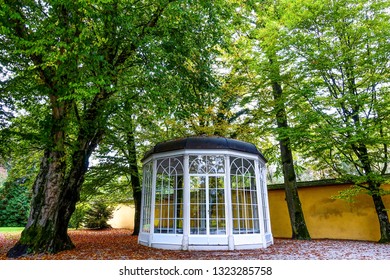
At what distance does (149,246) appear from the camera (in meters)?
7.46

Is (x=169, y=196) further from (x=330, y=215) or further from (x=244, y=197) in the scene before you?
A: (x=330, y=215)

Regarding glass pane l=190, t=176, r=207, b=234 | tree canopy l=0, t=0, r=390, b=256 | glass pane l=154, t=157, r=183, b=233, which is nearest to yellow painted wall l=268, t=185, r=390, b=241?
tree canopy l=0, t=0, r=390, b=256

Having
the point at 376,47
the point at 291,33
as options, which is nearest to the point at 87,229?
the point at 291,33

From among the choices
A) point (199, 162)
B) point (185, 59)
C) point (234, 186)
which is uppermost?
point (185, 59)

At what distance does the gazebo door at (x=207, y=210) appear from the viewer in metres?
6.98

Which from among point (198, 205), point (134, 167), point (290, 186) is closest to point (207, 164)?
point (198, 205)

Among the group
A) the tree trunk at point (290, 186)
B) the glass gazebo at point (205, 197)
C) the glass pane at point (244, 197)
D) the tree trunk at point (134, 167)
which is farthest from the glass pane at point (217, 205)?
the tree trunk at point (134, 167)

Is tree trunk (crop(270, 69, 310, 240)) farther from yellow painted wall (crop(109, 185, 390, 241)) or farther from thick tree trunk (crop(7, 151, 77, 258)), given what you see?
thick tree trunk (crop(7, 151, 77, 258))

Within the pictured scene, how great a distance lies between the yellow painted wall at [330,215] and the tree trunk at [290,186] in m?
1.17

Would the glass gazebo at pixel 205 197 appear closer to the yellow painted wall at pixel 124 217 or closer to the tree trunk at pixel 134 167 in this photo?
the tree trunk at pixel 134 167

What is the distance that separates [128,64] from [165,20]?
1.55 m

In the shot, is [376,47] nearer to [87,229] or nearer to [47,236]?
[47,236]

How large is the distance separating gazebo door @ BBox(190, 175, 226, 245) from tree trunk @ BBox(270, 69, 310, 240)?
3.61 meters

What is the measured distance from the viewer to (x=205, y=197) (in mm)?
7320
